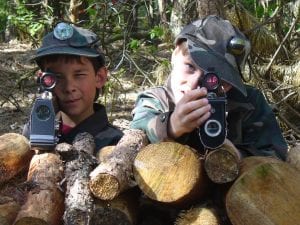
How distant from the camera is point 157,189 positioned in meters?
1.96

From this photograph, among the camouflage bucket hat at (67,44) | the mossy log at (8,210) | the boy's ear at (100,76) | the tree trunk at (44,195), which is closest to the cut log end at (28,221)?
the tree trunk at (44,195)

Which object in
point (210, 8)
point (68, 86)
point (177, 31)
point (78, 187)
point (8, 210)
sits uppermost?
point (210, 8)

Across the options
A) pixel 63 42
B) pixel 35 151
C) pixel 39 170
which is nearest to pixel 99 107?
pixel 63 42

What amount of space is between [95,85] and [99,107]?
15 centimetres

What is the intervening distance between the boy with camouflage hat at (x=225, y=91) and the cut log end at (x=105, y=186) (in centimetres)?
32

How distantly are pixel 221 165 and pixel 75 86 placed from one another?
3.42 ft

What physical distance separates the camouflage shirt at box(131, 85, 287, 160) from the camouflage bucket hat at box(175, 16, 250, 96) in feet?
0.44

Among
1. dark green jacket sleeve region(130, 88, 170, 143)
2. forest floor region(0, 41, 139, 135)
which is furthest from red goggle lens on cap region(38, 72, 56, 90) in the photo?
forest floor region(0, 41, 139, 135)

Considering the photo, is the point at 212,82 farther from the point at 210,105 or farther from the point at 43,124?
the point at 43,124

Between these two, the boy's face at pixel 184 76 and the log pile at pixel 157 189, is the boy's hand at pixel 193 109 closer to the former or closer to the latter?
the log pile at pixel 157 189

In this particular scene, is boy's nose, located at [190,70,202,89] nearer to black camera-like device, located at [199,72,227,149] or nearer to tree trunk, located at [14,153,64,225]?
black camera-like device, located at [199,72,227,149]

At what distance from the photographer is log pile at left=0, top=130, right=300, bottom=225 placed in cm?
189

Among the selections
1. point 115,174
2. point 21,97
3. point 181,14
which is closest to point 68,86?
point 115,174

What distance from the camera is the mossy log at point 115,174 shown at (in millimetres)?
1909
